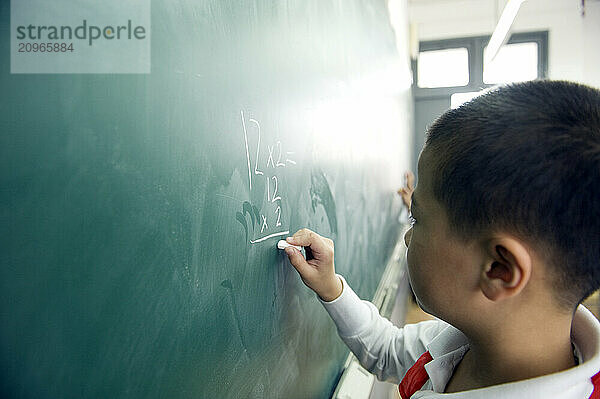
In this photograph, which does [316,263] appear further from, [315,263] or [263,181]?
[263,181]

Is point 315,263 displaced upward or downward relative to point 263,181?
downward

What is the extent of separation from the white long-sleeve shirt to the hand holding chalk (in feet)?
0.12

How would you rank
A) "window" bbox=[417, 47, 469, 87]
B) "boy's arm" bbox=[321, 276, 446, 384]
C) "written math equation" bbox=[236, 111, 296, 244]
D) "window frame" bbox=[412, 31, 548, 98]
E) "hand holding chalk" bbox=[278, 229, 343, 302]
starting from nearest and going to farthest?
"written math equation" bbox=[236, 111, 296, 244]
"hand holding chalk" bbox=[278, 229, 343, 302]
"boy's arm" bbox=[321, 276, 446, 384]
"window frame" bbox=[412, 31, 548, 98]
"window" bbox=[417, 47, 469, 87]

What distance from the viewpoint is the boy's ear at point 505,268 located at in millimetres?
527

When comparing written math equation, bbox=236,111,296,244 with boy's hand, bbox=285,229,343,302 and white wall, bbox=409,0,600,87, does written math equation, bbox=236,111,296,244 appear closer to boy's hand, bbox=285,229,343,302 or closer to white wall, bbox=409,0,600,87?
boy's hand, bbox=285,229,343,302

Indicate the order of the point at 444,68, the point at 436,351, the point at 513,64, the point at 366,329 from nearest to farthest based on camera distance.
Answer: the point at 436,351 < the point at 366,329 < the point at 513,64 < the point at 444,68

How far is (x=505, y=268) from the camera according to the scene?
55cm

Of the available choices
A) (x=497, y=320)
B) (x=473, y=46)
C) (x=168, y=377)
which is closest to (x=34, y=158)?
(x=168, y=377)

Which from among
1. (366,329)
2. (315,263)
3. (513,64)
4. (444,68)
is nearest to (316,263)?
(315,263)

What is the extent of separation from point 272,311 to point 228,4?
46 centimetres

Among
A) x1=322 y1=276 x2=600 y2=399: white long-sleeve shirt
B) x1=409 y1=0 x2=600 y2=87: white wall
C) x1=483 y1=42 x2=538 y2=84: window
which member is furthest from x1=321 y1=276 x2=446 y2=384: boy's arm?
x1=483 y1=42 x2=538 y2=84: window

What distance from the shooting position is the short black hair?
1.62ft

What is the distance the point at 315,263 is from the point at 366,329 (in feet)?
0.78

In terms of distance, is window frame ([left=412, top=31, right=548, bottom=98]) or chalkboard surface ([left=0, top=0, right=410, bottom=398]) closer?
chalkboard surface ([left=0, top=0, right=410, bottom=398])
